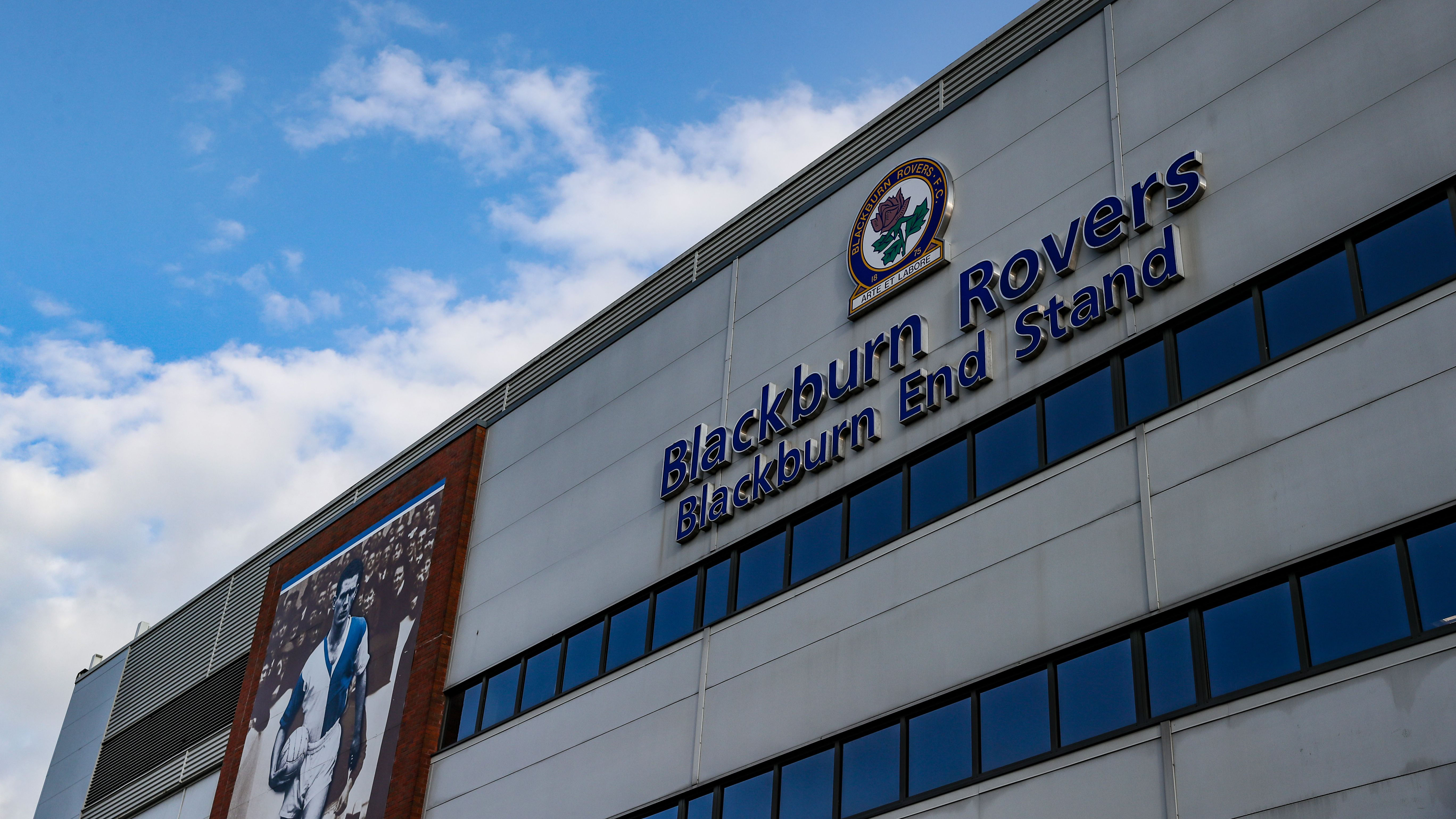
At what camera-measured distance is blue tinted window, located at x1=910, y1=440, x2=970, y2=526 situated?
22.1 metres

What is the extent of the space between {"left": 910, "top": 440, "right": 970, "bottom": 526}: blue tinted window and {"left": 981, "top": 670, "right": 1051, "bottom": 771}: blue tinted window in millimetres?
3324

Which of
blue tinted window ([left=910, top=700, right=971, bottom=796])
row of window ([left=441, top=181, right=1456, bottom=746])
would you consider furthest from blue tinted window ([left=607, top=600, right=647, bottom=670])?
blue tinted window ([left=910, top=700, right=971, bottom=796])

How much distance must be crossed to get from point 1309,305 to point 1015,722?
268 inches

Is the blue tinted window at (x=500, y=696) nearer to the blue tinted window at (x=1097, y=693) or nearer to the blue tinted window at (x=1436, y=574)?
the blue tinted window at (x=1097, y=693)

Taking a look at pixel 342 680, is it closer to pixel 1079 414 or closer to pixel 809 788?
pixel 809 788

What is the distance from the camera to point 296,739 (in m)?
34.0

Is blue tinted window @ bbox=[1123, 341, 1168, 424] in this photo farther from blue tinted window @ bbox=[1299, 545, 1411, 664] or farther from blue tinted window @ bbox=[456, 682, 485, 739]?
blue tinted window @ bbox=[456, 682, 485, 739]

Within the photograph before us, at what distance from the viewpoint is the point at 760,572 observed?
990 inches

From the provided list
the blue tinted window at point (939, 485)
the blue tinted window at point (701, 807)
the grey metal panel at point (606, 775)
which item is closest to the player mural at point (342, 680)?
the grey metal panel at point (606, 775)

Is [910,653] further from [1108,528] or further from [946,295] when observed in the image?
[946,295]

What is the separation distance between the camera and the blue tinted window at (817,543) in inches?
941

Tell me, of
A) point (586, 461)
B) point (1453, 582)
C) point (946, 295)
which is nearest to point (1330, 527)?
point (1453, 582)

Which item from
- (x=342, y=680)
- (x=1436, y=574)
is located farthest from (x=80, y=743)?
(x=1436, y=574)

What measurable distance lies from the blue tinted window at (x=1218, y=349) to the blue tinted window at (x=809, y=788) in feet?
25.7
